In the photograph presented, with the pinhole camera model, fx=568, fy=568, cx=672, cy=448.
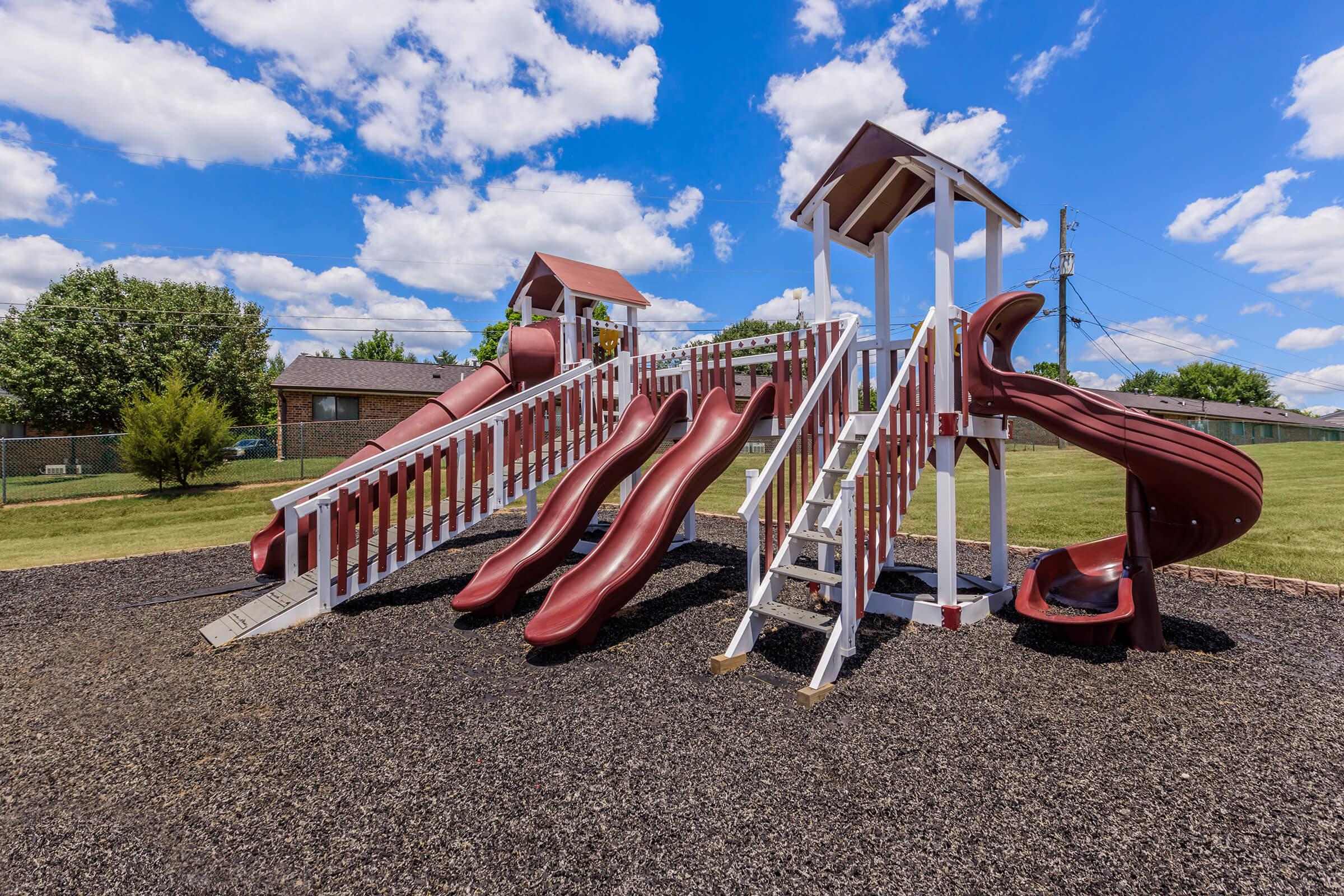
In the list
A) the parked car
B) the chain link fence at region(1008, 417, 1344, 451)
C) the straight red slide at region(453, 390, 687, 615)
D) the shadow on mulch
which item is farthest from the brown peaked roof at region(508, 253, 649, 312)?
the chain link fence at region(1008, 417, 1344, 451)

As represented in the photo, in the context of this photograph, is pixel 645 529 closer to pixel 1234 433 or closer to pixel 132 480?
pixel 132 480

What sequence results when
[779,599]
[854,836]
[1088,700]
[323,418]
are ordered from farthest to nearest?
1. [323,418]
2. [779,599]
3. [1088,700]
4. [854,836]

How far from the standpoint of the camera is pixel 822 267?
19.5 feet

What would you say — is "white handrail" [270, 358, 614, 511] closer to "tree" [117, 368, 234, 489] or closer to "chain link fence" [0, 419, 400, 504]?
"tree" [117, 368, 234, 489]

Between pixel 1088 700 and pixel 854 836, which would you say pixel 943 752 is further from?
pixel 1088 700

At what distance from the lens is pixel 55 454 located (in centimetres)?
1755

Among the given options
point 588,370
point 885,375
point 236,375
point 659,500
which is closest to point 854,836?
point 659,500

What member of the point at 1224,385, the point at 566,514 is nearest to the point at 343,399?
the point at 566,514

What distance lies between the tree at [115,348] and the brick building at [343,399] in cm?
257

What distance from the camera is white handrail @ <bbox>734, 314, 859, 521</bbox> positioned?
175 inches

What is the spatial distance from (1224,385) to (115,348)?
10033cm

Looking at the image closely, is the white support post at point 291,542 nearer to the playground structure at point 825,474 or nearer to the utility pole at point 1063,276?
the playground structure at point 825,474

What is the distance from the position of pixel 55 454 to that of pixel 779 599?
76.4 feet

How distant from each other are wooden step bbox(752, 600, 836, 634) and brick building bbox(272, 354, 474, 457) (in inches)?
736
